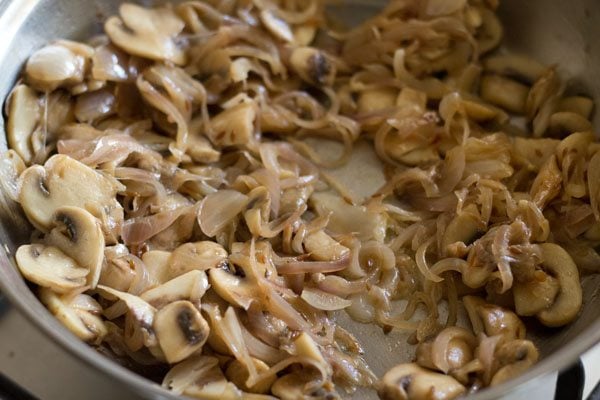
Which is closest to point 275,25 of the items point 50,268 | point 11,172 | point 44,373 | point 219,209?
point 219,209

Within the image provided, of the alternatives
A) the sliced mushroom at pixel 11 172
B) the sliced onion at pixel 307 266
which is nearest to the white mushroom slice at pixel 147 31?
the sliced mushroom at pixel 11 172

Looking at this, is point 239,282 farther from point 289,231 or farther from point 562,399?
point 562,399

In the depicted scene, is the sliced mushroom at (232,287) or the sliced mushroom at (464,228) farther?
the sliced mushroom at (464,228)

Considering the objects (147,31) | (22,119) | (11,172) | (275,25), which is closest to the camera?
(11,172)

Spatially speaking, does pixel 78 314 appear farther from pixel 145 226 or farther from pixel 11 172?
pixel 11 172

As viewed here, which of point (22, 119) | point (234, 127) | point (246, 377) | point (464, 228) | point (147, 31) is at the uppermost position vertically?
point (147, 31)

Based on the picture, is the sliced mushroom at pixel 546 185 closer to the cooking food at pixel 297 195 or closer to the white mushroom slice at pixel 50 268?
the cooking food at pixel 297 195

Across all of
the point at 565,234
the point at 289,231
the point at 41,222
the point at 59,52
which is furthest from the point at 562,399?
the point at 59,52
